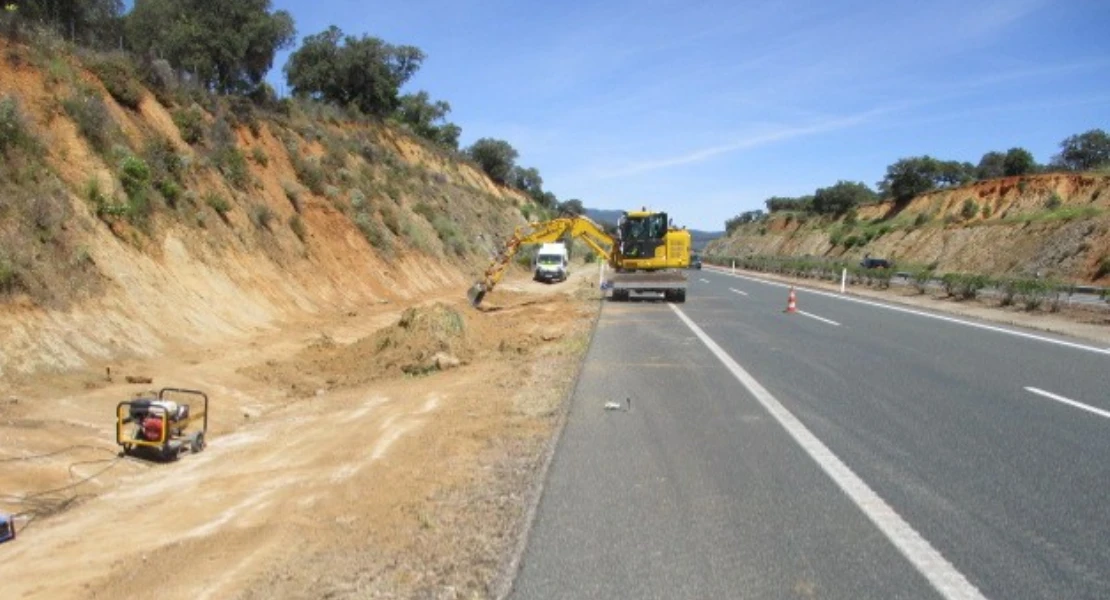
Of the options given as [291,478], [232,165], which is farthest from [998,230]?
[291,478]

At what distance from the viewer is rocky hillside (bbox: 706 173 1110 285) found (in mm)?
42938

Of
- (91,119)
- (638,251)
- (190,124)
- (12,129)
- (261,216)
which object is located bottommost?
(638,251)

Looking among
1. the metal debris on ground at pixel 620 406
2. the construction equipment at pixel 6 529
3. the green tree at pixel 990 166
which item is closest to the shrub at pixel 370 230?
the metal debris on ground at pixel 620 406

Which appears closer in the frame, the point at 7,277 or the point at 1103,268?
the point at 7,277

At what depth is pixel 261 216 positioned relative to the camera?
77.3ft

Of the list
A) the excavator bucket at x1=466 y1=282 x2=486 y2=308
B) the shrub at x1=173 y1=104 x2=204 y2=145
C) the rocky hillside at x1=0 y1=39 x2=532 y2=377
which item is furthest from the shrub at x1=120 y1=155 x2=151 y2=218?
the excavator bucket at x1=466 y1=282 x2=486 y2=308

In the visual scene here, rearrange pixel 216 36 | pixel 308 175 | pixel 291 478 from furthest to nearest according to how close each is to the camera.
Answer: pixel 216 36, pixel 308 175, pixel 291 478

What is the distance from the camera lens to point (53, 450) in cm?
859

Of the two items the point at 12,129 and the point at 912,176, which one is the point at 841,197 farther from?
the point at 12,129

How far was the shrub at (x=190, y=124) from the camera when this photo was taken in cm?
2323

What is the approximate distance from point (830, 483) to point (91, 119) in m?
17.7

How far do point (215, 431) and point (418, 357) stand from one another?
4877mm

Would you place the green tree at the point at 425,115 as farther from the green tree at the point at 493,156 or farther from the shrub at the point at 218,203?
the shrub at the point at 218,203

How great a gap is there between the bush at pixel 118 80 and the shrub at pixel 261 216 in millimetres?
3915
